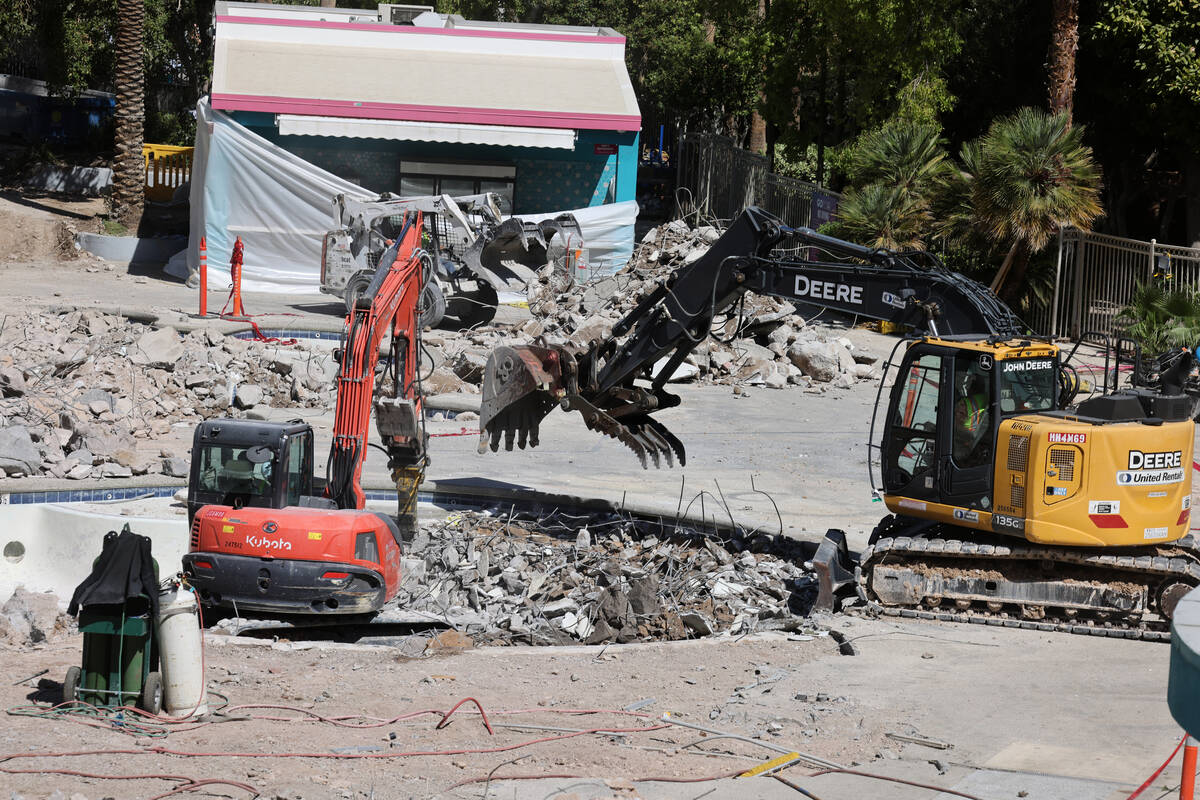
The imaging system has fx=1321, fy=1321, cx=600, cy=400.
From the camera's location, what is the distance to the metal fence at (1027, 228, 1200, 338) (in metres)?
26.2

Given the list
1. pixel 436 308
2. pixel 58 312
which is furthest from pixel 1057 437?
pixel 58 312

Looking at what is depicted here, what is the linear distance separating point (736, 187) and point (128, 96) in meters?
16.6

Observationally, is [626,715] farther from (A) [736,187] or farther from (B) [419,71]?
(A) [736,187]

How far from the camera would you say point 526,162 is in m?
34.1

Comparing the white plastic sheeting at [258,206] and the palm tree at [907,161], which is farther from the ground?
the palm tree at [907,161]

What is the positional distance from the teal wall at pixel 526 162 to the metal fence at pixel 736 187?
2.02m

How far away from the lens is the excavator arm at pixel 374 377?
12.5m

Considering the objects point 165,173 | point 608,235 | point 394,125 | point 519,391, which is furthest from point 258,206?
point 519,391

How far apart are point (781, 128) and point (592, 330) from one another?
13775 mm

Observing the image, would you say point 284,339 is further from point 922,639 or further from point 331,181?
point 922,639

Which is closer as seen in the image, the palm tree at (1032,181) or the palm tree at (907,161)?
the palm tree at (1032,181)

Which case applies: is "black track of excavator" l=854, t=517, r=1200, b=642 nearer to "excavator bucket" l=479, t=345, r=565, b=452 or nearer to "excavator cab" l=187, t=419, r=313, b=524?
"excavator bucket" l=479, t=345, r=565, b=452

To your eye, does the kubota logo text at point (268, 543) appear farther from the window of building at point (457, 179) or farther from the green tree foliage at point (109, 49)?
the green tree foliage at point (109, 49)

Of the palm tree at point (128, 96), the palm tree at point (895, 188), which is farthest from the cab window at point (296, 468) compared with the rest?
the palm tree at point (128, 96)
